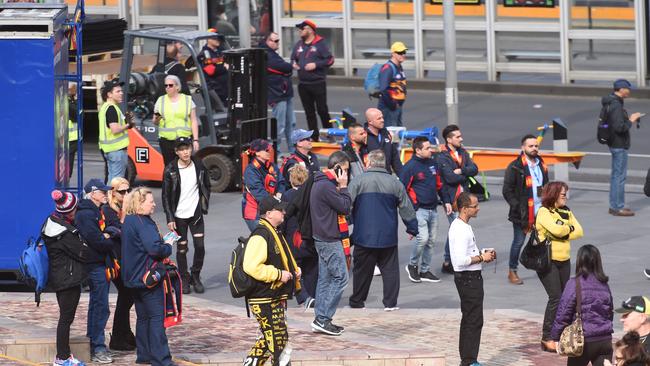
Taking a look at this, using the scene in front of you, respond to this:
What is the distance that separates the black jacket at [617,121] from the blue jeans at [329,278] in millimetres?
6103

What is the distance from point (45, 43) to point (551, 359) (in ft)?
18.7

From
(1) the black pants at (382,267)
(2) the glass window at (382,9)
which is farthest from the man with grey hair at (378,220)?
(2) the glass window at (382,9)

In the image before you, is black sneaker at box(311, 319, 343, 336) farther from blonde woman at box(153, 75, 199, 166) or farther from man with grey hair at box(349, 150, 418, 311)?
blonde woman at box(153, 75, 199, 166)

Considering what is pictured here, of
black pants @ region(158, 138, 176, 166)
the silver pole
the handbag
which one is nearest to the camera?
the handbag

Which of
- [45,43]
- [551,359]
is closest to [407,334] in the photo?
[551,359]

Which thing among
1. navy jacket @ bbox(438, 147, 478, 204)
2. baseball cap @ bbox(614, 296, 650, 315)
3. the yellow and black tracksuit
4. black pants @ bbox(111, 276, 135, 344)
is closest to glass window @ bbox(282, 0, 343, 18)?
navy jacket @ bbox(438, 147, 478, 204)

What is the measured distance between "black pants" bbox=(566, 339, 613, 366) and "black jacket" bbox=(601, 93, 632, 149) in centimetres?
819

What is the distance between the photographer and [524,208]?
16.5 m

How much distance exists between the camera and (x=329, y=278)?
48.1 ft

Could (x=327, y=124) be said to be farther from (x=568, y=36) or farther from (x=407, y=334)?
(x=407, y=334)

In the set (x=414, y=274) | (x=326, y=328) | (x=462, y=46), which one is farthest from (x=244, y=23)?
(x=326, y=328)

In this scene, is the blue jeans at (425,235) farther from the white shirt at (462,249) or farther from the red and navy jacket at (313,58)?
the red and navy jacket at (313,58)

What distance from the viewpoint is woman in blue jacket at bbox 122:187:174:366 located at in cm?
1280

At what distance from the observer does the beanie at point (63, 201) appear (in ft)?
42.5
